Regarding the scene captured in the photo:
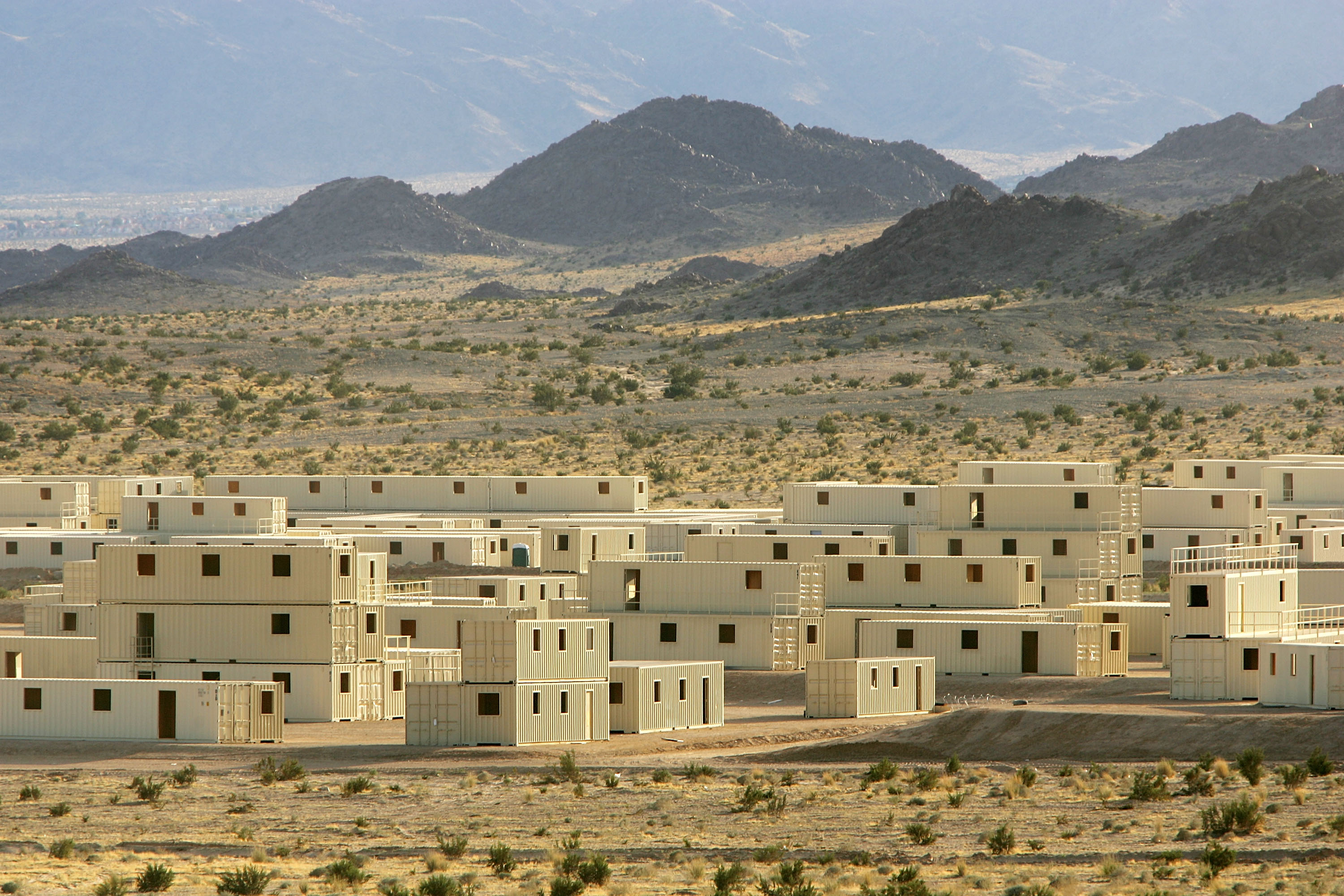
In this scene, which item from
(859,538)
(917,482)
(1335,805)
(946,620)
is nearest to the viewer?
(1335,805)

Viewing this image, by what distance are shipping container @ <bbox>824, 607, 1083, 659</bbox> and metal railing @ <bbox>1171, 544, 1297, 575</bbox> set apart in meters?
3.66

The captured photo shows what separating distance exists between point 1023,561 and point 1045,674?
637 centimetres

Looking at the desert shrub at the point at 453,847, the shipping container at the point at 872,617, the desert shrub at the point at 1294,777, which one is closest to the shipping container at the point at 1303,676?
the desert shrub at the point at 1294,777

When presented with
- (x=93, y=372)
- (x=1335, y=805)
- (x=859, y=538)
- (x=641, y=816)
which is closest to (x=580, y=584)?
(x=859, y=538)

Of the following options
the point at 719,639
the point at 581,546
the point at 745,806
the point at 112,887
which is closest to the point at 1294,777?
the point at 745,806

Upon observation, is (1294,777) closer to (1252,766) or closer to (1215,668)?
(1252,766)

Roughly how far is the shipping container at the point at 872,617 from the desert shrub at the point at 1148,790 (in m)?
20.6

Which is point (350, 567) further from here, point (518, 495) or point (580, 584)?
point (518, 495)

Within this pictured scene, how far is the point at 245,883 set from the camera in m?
31.0

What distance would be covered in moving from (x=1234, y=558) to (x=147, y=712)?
28.4 meters

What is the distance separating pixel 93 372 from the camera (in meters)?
145

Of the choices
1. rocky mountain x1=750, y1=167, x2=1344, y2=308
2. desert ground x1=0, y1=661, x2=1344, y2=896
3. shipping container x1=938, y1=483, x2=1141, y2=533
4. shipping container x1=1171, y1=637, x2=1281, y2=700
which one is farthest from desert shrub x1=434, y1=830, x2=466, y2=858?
rocky mountain x1=750, y1=167, x2=1344, y2=308

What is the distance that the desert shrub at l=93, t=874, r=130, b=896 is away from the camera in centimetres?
3003

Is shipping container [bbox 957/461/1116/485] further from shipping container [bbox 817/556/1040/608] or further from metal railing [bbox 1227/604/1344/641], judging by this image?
metal railing [bbox 1227/604/1344/641]
